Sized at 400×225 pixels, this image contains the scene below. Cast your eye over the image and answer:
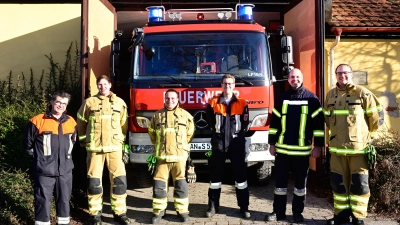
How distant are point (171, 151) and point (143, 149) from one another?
0.86 m

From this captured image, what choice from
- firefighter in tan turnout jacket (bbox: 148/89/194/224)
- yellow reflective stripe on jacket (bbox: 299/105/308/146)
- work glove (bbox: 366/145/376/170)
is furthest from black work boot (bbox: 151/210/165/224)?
work glove (bbox: 366/145/376/170)

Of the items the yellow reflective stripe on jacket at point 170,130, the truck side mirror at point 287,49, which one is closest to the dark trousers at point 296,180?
the yellow reflective stripe on jacket at point 170,130

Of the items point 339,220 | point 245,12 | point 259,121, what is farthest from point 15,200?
point 245,12

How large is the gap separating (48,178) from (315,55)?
13.7ft

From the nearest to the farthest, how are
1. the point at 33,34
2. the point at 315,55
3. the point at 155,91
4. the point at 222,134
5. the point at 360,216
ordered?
the point at 360,216
the point at 222,134
the point at 155,91
the point at 315,55
the point at 33,34

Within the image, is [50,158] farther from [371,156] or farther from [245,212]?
[371,156]

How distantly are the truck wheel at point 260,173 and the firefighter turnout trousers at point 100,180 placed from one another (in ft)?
6.98

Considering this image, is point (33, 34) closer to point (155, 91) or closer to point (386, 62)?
point (155, 91)

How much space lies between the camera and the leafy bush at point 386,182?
5.57 m

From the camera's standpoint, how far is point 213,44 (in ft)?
20.8

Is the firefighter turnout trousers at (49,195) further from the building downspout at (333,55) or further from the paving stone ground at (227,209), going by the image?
the building downspout at (333,55)

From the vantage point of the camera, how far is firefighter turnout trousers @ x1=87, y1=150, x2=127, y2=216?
525 centimetres

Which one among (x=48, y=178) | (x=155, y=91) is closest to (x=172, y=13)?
(x=155, y=91)

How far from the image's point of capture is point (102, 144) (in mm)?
5227
